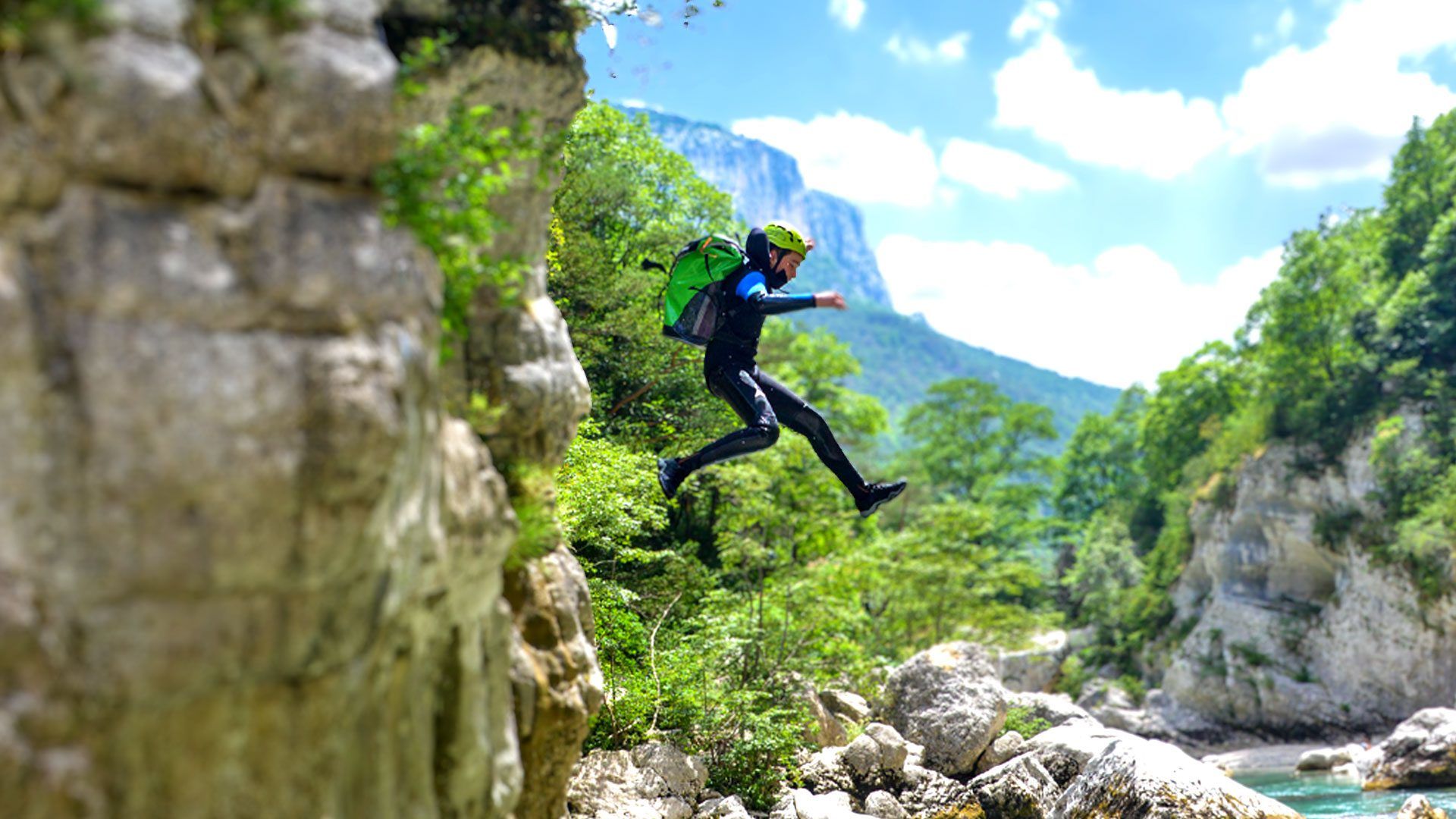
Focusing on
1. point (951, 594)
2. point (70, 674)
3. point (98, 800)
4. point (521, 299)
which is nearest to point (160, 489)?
point (70, 674)

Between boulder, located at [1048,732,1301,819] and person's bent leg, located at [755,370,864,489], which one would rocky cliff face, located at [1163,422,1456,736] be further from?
person's bent leg, located at [755,370,864,489]

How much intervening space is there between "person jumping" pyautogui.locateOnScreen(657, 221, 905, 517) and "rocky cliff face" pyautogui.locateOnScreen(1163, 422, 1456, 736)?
92.3 feet

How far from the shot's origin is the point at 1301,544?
36.7 metres

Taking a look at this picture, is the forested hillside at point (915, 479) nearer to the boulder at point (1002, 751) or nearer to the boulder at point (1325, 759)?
the boulder at point (1002, 751)

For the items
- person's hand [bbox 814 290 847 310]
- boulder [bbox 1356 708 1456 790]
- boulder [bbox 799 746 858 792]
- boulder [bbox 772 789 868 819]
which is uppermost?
person's hand [bbox 814 290 847 310]

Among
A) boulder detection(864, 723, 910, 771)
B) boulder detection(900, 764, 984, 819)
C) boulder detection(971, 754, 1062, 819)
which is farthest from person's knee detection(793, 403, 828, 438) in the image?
boulder detection(864, 723, 910, 771)

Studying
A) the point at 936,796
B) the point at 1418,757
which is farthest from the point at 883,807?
the point at 1418,757

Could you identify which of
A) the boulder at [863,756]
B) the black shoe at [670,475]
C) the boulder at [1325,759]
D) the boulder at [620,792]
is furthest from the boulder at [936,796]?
the boulder at [1325,759]

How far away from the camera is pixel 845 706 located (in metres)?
17.5

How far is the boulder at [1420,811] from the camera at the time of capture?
46.0 feet

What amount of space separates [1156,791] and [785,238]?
5.98 metres

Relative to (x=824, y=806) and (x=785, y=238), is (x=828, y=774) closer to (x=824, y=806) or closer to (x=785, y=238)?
(x=824, y=806)

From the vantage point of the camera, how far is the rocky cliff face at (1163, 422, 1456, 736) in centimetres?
3166

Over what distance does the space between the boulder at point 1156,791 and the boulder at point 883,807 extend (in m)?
2.00
